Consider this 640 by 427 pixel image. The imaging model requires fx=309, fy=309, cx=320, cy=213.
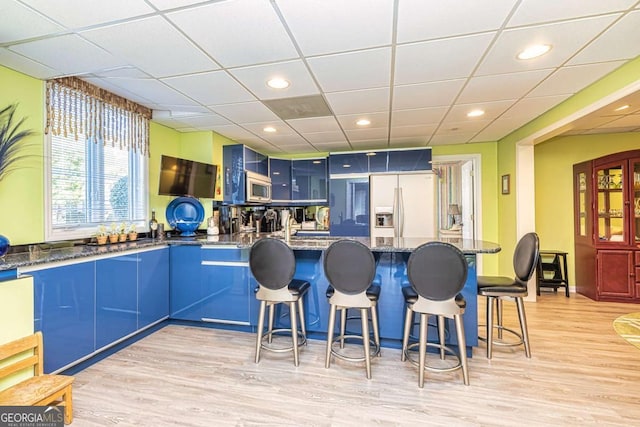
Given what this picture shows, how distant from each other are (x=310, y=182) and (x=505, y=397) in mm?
4033

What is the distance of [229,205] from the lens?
449 centimetres

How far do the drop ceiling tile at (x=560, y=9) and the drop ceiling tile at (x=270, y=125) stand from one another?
2.59 metres

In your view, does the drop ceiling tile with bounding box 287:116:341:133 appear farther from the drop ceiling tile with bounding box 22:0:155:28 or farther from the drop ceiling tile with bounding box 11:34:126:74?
the drop ceiling tile with bounding box 22:0:155:28

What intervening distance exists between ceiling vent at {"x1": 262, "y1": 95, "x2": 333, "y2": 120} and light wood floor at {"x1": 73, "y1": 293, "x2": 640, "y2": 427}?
7.69 ft

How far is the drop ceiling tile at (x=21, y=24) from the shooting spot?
1.66 meters

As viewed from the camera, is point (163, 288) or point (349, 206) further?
point (349, 206)

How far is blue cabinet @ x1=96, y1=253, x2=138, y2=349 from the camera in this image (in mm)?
2477

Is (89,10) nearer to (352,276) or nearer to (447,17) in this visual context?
(447,17)

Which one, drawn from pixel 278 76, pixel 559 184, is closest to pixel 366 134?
pixel 278 76

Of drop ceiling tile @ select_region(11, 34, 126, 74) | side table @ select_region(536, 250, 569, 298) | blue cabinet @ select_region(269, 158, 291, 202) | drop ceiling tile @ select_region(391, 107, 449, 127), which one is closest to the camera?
drop ceiling tile @ select_region(11, 34, 126, 74)

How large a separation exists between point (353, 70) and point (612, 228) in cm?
425

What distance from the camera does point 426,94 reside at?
2.90 m

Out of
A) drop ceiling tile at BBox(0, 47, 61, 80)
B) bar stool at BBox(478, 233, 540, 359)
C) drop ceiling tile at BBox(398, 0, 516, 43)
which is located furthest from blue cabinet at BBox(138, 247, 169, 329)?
bar stool at BBox(478, 233, 540, 359)

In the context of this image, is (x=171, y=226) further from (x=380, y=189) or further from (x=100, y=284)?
(x=380, y=189)
